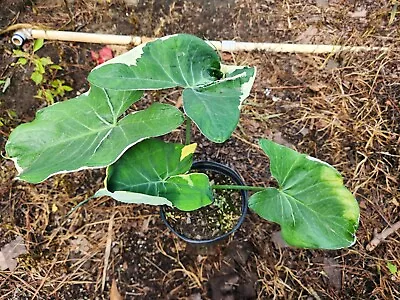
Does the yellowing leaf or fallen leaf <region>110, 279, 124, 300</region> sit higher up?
the yellowing leaf

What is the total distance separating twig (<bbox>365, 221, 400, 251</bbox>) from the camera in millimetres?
1678

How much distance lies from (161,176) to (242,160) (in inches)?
21.5

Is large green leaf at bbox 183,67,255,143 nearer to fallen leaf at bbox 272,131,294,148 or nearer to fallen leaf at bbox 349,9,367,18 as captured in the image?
fallen leaf at bbox 272,131,294,148

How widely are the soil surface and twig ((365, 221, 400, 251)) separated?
2cm

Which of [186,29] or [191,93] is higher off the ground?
[191,93]

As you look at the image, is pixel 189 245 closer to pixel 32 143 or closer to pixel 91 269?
pixel 91 269

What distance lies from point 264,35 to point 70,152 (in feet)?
3.40

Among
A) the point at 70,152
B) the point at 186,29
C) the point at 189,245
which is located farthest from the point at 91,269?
the point at 186,29

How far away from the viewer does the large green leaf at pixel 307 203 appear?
119 centimetres

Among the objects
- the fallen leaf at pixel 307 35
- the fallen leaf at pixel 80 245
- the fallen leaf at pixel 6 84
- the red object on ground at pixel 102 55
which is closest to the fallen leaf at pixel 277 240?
the fallen leaf at pixel 80 245

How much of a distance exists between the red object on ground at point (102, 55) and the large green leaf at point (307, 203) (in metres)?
0.91

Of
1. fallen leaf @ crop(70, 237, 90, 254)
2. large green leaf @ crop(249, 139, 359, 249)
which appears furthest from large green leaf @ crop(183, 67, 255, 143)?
fallen leaf @ crop(70, 237, 90, 254)

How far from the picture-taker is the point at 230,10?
2.02 metres

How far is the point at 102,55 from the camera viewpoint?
1922 mm
